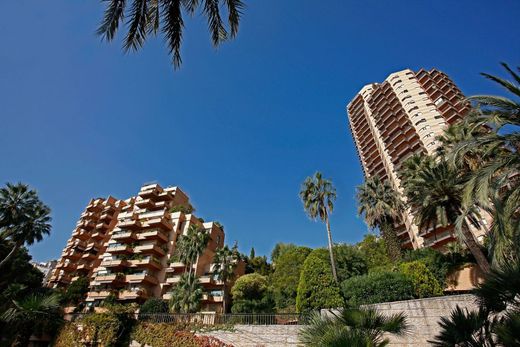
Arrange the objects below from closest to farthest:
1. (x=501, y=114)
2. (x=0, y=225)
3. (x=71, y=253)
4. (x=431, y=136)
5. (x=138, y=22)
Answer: (x=138, y=22)
(x=501, y=114)
(x=0, y=225)
(x=431, y=136)
(x=71, y=253)

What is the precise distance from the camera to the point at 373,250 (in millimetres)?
43062

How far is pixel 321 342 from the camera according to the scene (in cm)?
711

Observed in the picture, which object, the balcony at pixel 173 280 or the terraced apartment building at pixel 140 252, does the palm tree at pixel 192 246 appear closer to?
the terraced apartment building at pixel 140 252

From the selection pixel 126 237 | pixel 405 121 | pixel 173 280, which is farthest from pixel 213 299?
pixel 405 121

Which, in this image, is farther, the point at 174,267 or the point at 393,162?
the point at 393,162

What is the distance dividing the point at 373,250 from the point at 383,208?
16.1 meters

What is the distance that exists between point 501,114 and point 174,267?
37503 mm

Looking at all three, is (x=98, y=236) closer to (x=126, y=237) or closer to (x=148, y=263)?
(x=126, y=237)

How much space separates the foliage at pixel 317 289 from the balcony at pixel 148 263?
25.2m

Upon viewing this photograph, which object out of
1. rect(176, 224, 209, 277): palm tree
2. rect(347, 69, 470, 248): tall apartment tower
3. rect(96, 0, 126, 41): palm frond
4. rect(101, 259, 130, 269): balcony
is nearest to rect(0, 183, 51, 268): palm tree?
rect(101, 259, 130, 269): balcony

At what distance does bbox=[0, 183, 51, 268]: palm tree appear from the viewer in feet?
98.4

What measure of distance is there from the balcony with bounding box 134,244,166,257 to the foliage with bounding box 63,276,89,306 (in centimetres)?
941

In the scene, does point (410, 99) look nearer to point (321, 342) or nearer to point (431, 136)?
point (431, 136)

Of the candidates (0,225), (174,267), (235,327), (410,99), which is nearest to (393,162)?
(410,99)
